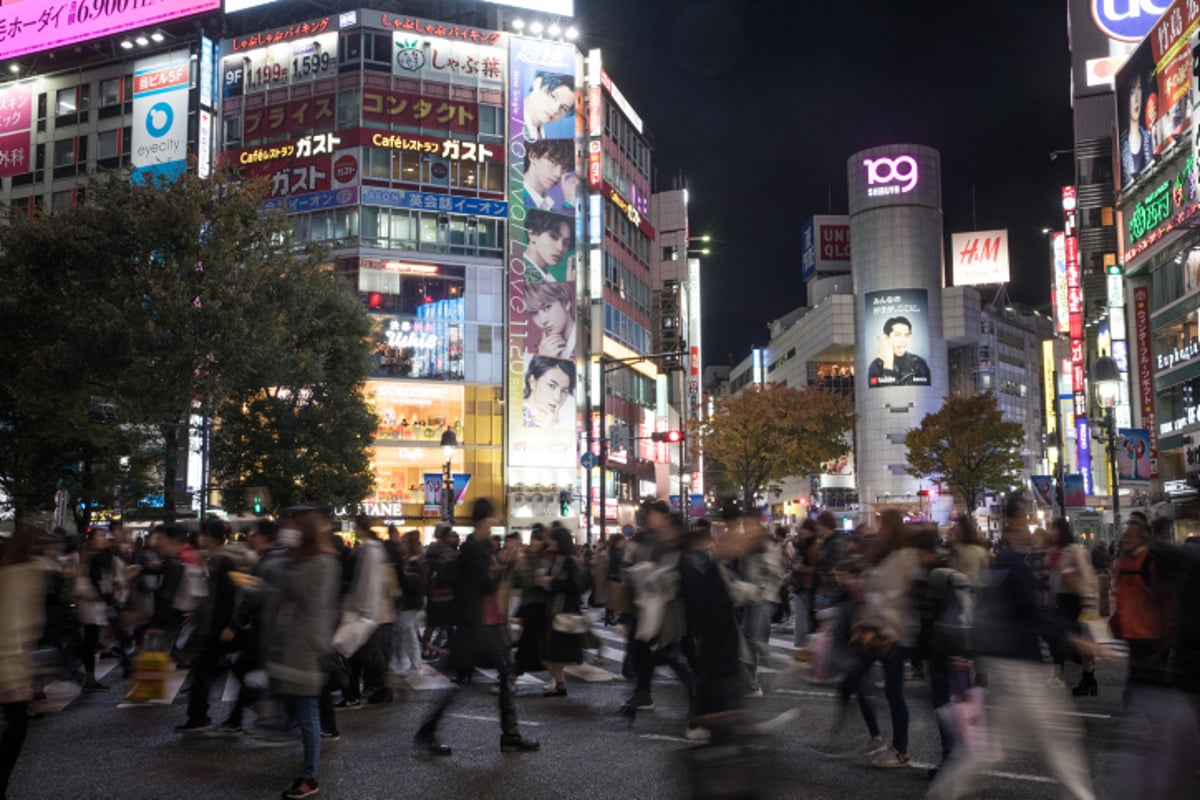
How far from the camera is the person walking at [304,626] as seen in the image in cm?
704

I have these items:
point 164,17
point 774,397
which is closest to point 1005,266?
point 774,397

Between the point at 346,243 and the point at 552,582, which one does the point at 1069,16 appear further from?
the point at 552,582

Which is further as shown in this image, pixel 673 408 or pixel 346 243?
pixel 673 408

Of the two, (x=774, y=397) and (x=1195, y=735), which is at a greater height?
(x=774, y=397)

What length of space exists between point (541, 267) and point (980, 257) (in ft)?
247

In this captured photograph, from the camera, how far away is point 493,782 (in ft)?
25.3

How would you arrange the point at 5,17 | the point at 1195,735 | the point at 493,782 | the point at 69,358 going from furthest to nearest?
the point at 5,17
the point at 69,358
the point at 493,782
the point at 1195,735

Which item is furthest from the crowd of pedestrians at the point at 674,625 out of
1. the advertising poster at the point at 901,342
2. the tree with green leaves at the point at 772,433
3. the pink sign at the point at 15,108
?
the advertising poster at the point at 901,342

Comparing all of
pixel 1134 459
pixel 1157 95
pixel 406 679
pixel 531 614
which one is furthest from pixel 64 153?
pixel 531 614

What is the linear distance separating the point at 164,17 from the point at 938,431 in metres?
52.2

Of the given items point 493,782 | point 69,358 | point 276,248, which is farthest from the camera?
point 276,248

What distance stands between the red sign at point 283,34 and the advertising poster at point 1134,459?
39.9 meters

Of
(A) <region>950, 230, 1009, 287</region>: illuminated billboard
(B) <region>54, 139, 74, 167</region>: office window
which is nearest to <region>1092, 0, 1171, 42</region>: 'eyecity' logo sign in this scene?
(A) <region>950, 230, 1009, 287</region>: illuminated billboard

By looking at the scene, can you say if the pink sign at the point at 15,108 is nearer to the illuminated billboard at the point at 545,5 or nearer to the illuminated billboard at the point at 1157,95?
the illuminated billboard at the point at 545,5
